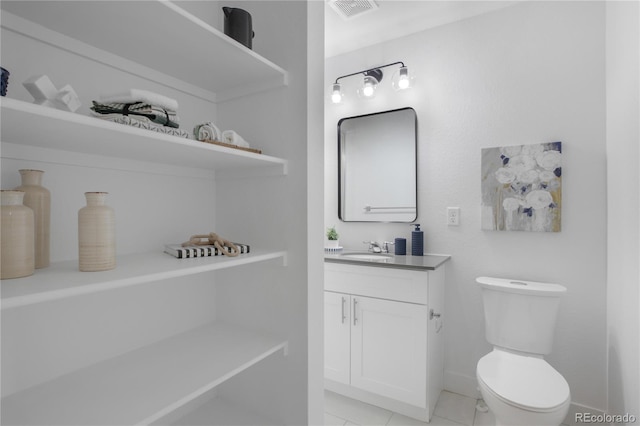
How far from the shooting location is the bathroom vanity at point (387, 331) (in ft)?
6.37

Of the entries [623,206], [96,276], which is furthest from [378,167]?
[96,276]

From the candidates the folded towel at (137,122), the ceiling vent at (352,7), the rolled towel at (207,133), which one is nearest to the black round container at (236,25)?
the rolled towel at (207,133)

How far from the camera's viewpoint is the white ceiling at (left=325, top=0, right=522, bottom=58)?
220cm

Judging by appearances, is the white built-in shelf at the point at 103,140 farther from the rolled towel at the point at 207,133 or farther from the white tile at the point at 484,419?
the white tile at the point at 484,419

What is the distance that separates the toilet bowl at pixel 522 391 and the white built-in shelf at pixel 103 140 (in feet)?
4.67

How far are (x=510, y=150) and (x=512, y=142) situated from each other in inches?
2.5

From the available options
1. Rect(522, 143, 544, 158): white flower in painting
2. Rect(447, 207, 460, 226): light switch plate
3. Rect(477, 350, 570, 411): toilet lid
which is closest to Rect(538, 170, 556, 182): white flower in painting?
Rect(522, 143, 544, 158): white flower in painting

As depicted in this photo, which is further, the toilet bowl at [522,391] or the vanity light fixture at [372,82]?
the vanity light fixture at [372,82]

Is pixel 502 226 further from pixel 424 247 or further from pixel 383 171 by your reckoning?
pixel 383 171

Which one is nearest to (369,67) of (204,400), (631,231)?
(631,231)

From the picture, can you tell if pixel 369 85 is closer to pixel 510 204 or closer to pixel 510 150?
pixel 510 150

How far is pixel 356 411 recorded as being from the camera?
6.78 feet

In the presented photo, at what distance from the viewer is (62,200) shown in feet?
2.96

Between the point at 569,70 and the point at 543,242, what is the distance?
106 cm
